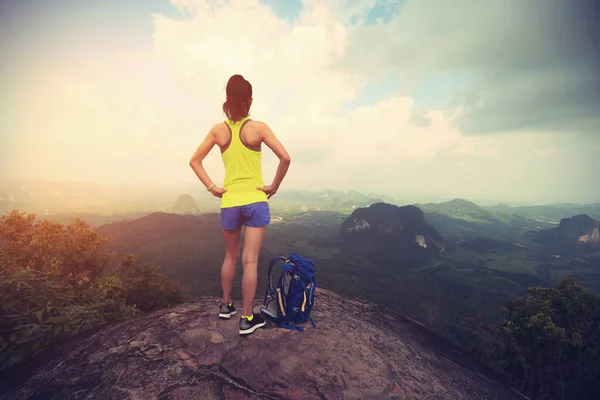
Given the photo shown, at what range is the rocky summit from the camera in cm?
332

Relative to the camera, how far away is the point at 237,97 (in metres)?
3.91

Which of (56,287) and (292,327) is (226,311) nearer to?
(292,327)

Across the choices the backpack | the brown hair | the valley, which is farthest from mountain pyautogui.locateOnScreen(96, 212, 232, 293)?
the brown hair

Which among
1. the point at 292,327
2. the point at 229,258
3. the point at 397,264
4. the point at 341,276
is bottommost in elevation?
the point at 397,264

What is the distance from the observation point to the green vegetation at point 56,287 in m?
6.43

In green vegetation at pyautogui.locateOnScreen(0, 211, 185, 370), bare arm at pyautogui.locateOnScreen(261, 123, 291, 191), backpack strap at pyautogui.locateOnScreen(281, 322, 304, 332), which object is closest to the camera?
bare arm at pyautogui.locateOnScreen(261, 123, 291, 191)

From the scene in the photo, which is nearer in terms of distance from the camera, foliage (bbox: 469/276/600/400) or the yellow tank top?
the yellow tank top

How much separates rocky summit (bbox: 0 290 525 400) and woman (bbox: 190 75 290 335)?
0.63 meters

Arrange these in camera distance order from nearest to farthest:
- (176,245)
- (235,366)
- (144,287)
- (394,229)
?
(235,366) → (144,287) → (176,245) → (394,229)

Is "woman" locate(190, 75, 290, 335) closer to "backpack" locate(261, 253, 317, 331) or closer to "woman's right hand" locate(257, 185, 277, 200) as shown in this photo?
"woman's right hand" locate(257, 185, 277, 200)

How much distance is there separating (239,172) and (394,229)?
577 ft

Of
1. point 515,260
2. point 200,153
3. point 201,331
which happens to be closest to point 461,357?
point 201,331

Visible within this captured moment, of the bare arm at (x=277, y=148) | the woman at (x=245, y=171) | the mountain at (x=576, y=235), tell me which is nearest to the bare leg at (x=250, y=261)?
the woman at (x=245, y=171)

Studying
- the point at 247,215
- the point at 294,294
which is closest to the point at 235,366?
the point at 294,294
